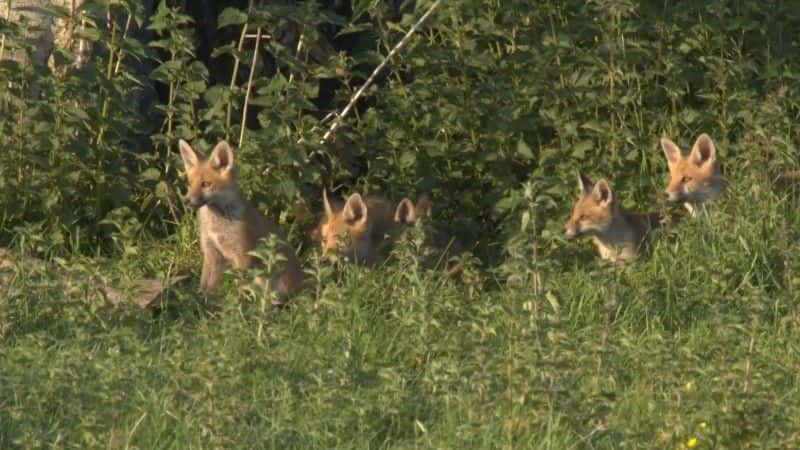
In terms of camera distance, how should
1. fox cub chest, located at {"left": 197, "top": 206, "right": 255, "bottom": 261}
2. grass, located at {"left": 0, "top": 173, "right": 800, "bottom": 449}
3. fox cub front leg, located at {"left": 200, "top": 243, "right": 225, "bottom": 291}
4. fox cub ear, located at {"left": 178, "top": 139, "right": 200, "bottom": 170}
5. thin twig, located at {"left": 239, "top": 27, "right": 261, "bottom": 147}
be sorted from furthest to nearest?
thin twig, located at {"left": 239, "top": 27, "right": 261, "bottom": 147}
fox cub ear, located at {"left": 178, "top": 139, "right": 200, "bottom": 170}
fox cub chest, located at {"left": 197, "top": 206, "right": 255, "bottom": 261}
fox cub front leg, located at {"left": 200, "top": 243, "right": 225, "bottom": 291}
grass, located at {"left": 0, "top": 173, "right": 800, "bottom": 449}

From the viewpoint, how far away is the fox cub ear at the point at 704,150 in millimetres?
11680

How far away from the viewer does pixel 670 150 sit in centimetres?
1171

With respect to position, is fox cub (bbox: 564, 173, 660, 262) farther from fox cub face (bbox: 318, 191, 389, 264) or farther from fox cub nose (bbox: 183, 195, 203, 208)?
fox cub nose (bbox: 183, 195, 203, 208)

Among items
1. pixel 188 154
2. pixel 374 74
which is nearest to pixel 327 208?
pixel 374 74

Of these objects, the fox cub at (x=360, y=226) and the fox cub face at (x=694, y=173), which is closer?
the fox cub at (x=360, y=226)

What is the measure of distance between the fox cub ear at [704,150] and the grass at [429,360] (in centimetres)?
127

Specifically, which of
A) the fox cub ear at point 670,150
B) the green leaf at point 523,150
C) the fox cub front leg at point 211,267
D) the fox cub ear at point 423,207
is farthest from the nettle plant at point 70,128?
the fox cub ear at point 670,150

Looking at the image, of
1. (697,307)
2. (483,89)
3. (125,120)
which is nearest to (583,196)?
(483,89)

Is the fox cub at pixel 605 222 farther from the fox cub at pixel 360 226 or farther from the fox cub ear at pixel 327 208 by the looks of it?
the fox cub ear at pixel 327 208

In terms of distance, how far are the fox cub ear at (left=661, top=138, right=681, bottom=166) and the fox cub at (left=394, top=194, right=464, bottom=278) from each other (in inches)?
54.8

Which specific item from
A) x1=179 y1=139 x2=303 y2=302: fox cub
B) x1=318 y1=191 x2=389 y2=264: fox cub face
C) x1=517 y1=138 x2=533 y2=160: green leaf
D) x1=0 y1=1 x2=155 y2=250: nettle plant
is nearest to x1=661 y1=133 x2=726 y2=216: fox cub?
x1=517 y1=138 x2=533 y2=160: green leaf

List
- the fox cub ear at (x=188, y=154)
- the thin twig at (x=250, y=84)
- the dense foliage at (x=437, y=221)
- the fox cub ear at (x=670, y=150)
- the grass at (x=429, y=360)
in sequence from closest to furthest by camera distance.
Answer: the grass at (x=429, y=360)
the dense foliage at (x=437, y=221)
the fox cub ear at (x=188, y=154)
the thin twig at (x=250, y=84)
the fox cub ear at (x=670, y=150)

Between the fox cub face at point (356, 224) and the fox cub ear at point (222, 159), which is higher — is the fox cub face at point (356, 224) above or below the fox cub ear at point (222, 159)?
below

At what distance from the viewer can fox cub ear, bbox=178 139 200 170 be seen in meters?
11.1
